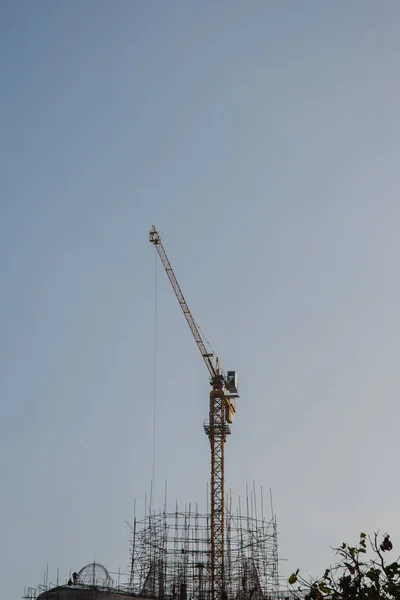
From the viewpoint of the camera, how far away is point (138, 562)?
68.5m

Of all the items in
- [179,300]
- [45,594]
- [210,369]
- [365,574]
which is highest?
[179,300]

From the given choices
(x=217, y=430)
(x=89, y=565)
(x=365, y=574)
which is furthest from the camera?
(x=217, y=430)

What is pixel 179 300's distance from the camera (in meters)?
86.0

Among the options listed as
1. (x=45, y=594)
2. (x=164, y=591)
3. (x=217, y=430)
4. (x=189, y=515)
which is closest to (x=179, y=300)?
(x=217, y=430)

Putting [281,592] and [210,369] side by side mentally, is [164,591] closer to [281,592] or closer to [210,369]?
[281,592]

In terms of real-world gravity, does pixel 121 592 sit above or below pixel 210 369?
below

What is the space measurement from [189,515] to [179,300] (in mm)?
24858

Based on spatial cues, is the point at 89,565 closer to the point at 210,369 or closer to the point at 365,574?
the point at 210,369

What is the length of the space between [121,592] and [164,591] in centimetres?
748

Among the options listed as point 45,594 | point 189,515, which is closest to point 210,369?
point 189,515

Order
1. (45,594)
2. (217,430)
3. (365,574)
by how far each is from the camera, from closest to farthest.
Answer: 1. (365,574)
2. (45,594)
3. (217,430)

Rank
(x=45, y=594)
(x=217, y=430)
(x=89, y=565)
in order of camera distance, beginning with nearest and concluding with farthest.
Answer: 1. (x=45, y=594)
2. (x=89, y=565)
3. (x=217, y=430)

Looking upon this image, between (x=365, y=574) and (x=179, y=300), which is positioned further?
(x=179, y=300)

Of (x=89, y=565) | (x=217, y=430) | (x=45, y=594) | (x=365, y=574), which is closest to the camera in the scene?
(x=365, y=574)
